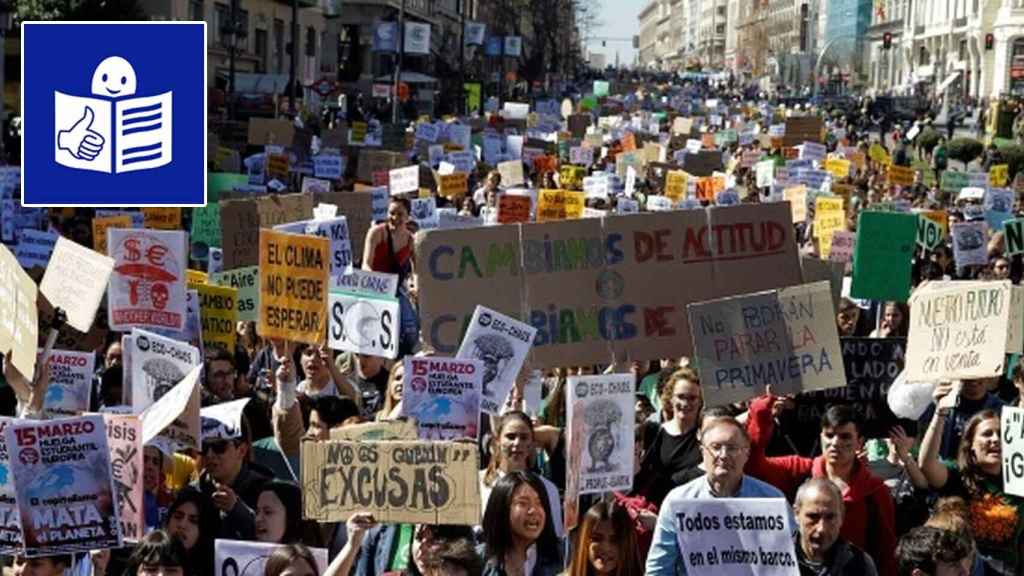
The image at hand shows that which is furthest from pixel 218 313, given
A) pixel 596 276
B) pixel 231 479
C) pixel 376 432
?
pixel 376 432

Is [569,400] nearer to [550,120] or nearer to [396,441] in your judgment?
[396,441]

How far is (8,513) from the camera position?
6555 millimetres

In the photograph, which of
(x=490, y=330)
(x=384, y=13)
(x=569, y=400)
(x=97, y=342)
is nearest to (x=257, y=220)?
(x=97, y=342)

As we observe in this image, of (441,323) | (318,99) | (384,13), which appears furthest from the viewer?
(384,13)

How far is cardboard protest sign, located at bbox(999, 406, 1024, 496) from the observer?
716cm

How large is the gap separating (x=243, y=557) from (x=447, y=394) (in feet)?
5.98

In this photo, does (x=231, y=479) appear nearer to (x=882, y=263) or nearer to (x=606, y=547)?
(x=606, y=547)

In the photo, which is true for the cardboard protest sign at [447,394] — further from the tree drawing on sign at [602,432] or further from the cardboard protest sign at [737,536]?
the cardboard protest sign at [737,536]

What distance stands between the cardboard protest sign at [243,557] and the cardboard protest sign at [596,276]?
3546 millimetres

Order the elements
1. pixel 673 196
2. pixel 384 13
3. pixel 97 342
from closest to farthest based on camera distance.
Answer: pixel 97 342 < pixel 673 196 < pixel 384 13

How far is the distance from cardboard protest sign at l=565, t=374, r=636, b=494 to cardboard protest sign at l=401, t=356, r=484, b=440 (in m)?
0.65

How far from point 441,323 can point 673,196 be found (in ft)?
43.8

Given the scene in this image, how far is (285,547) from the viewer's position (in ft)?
20.1

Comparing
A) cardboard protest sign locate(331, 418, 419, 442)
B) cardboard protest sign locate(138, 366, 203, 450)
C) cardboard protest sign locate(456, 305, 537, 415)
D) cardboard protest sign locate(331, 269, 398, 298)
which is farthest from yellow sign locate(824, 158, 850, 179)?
cardboard protest sign locate(331, 418, 419, 442)
